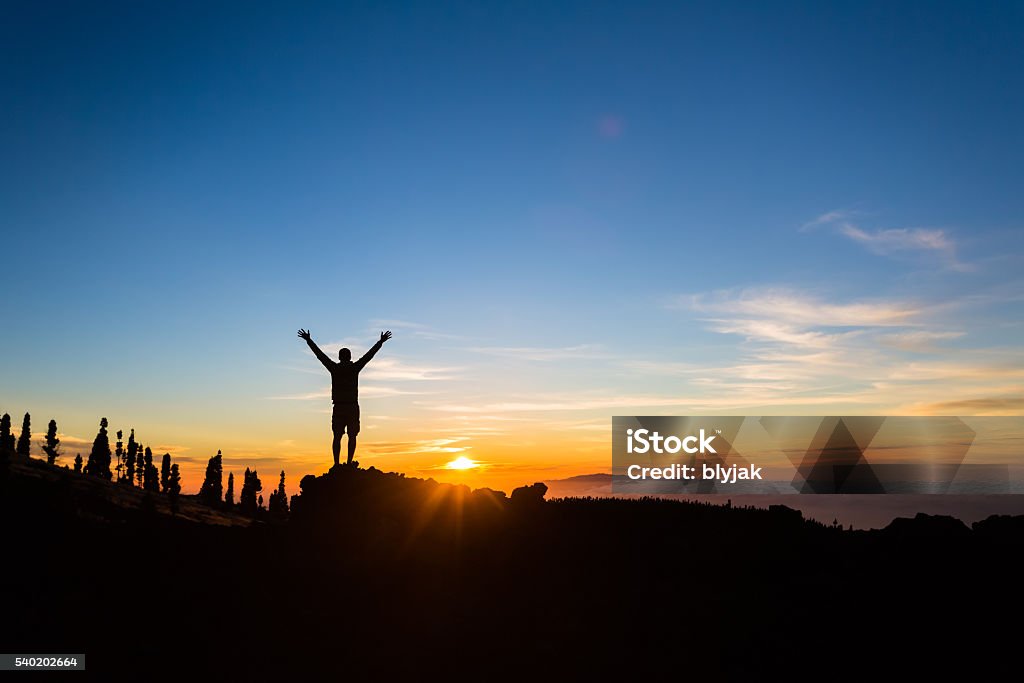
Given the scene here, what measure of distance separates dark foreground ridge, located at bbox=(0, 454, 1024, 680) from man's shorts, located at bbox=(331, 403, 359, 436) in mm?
1316

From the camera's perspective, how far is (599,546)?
778 inches

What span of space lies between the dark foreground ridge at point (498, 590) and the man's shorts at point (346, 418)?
1316 millimetres

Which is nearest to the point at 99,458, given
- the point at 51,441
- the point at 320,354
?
the point at 51,441

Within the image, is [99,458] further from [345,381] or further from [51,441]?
[345,381]

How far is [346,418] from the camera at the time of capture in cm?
2177

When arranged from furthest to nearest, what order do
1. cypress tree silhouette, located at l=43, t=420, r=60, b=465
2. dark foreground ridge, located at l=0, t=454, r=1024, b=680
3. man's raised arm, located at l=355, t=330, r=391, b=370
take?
cypress tree silhouette, located at l=43, t=420, r=60, b=465 → man's raised arm, located at l=355, t=330, r=391, b=370 → dark foreground ridge, located at l=0, t=454, r=1024, b=680

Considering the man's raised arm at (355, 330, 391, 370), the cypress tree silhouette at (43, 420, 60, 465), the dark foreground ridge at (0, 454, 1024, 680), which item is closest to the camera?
the dark foreground ridge at (0, 454, 1024, 680)

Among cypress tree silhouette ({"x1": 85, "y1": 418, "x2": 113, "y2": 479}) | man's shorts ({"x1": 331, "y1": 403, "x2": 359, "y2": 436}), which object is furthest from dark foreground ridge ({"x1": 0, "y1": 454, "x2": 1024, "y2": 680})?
cypress tree silhouette ({"x1": 85, "y1": 418, "x2": 113, "y2": 479})

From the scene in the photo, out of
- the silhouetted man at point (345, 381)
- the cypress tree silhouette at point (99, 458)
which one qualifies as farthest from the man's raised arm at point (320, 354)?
the cypress tree silhouette at point (99, 458)

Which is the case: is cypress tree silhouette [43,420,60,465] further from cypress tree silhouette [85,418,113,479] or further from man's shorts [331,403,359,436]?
man's shorts [331,403,359,436]

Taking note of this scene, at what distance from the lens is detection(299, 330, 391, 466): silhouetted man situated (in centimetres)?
2161

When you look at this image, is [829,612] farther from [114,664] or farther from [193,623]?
[114,664]

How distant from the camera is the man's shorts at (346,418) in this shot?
21656 millimetres

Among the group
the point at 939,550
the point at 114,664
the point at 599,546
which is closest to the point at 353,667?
the point at 114,664
